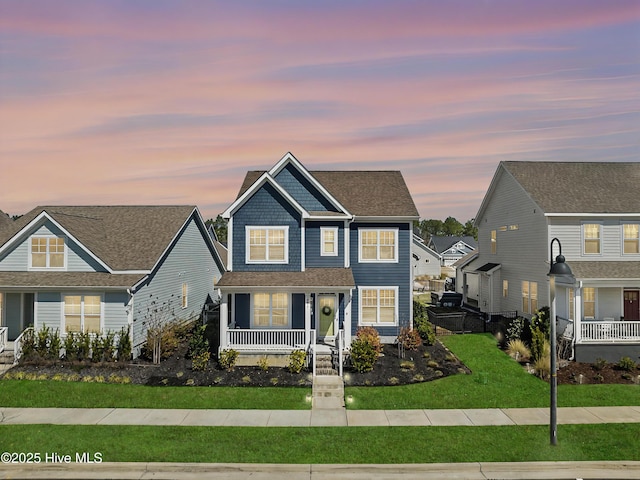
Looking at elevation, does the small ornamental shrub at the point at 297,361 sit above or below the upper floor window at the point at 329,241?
below

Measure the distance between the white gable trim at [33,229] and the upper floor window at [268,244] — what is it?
22.6 ft

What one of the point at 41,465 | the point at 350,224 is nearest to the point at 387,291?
the point at 350,224

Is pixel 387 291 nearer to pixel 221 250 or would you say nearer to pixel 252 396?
pixel 252 396

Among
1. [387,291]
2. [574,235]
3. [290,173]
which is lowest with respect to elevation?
[387,291]

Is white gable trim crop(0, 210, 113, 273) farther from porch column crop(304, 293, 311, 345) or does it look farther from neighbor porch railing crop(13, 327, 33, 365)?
porch column crop(304, 293, 311, 345)

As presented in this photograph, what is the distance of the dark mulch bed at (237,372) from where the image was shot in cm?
1778

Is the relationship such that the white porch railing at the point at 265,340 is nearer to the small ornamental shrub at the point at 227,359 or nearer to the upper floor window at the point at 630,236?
the small ornamental shrub at the point at 227,359

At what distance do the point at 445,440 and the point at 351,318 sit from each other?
11000mm

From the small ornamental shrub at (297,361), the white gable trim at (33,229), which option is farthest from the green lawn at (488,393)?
the white gable trim at (33,229)

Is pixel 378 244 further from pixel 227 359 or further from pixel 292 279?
pixel 227 359

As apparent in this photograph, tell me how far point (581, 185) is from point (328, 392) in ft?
64.0

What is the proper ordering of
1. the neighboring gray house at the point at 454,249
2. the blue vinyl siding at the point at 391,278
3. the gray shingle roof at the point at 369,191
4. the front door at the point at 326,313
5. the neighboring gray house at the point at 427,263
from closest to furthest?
1. the front door at the point at 326,313
2. the blue vinyl siding at the point at 391,278
3. the gray shingle roof at the point at 369,191
4. the neighboring gray house at the point at 427,263
5. the neighboring gray house at the point at 454,249

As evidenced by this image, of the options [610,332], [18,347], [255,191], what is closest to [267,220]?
[255,191]

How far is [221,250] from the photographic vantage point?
48.1 m
